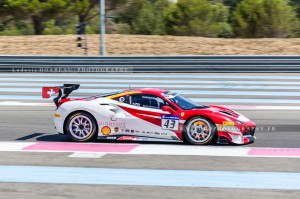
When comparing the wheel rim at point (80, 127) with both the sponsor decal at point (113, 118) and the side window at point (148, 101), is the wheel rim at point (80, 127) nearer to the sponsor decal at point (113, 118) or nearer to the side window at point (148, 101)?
the sponsor decal at point (113, 118)

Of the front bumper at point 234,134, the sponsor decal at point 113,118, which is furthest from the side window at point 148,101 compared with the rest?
the front bumper at point 234,134

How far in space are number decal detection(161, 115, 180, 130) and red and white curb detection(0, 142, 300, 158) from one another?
0.34 m

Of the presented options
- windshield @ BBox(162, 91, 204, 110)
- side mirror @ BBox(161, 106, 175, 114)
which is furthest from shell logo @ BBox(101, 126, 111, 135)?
windshield @ BBox(162, 91, 204, 110)

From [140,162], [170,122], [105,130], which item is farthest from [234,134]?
[105,130]

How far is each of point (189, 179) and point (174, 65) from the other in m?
13.5

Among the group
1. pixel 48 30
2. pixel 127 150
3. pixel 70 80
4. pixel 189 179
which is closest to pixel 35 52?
pixel 70 80

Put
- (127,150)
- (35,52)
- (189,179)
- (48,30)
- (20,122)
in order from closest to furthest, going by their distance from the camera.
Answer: (189,179) < (127,150) < (20,122) < (35,52) < (48,30)

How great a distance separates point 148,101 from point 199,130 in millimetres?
1053

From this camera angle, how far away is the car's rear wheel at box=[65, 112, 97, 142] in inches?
407

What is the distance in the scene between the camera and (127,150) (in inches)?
382

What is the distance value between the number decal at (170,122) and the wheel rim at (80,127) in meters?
1.36

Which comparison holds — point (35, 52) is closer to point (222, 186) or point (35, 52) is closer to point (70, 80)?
point (70, 80)

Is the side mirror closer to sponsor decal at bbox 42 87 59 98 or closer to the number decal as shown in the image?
the number decal

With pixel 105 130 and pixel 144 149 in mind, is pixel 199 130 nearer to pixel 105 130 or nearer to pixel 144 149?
pixel 144 149
